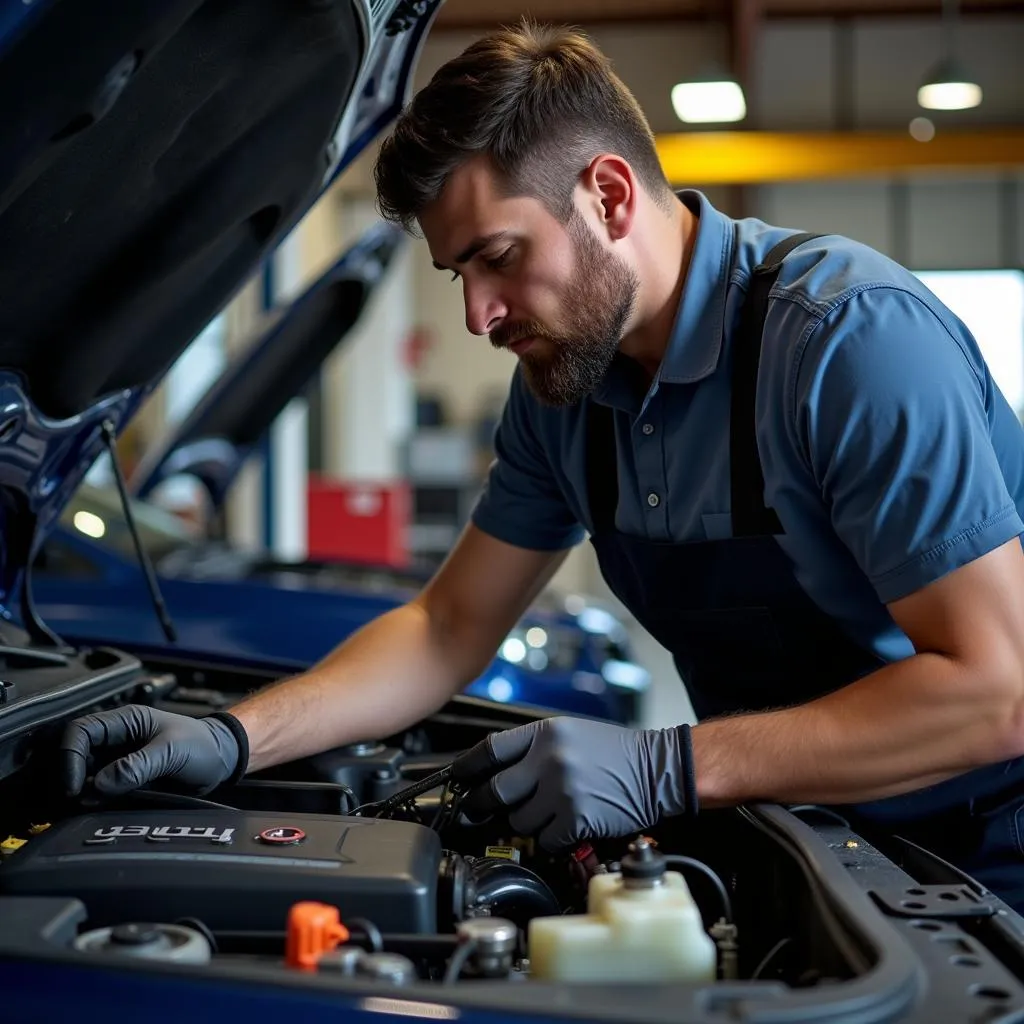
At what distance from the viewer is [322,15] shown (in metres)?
1.45

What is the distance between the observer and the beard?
1620 mm

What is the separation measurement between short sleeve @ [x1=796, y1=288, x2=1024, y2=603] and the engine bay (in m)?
0.31

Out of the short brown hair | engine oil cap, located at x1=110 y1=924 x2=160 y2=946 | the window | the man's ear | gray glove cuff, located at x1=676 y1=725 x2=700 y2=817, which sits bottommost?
engine oil cap, located at x1=110 y1=924 x2=160 y2=946

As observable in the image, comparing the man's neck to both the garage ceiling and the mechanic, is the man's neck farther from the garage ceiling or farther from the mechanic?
the garage ceiling

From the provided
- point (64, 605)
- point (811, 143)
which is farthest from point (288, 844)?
point (811, 143)

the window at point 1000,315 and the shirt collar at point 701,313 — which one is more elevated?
the window at point 1000,315

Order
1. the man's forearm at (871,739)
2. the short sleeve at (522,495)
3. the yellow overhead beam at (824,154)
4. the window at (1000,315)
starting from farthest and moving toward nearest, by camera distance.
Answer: the window at (1000,315)
the yellow overhead beam at (824,154)
the short sleeve at (522,495)
the man's forearm at (871,739)

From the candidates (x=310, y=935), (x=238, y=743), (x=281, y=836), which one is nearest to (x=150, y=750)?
(x=238, y=743)

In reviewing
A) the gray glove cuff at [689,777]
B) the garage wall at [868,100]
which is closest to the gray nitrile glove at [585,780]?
the gray glove cuff at [689,777]

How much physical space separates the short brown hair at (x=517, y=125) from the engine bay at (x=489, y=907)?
0.69 metres

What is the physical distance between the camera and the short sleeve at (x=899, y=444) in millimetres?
1396

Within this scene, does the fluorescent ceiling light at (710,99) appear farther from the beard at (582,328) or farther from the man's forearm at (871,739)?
the man's forearm at (871,739)

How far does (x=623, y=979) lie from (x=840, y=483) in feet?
2.05

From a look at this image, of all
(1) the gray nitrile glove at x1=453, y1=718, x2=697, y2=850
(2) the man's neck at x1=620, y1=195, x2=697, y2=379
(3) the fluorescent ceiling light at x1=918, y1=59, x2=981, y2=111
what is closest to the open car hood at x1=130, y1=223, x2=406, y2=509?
(2) the man's neck at x1=620, y1=195, x2=697, y2=379
